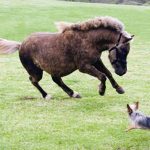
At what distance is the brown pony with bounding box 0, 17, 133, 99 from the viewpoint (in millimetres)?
9398

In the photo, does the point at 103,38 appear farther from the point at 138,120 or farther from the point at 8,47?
the point at 138,120

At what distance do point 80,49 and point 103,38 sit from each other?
0.47 metres

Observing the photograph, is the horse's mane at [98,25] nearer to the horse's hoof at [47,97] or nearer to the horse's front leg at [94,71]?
the horse's front leg at [94,71]

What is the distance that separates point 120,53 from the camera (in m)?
9.41

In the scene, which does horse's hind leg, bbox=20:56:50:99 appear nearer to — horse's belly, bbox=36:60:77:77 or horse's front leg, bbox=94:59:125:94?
Answer: horse's belly, bbox=36:60:77:77

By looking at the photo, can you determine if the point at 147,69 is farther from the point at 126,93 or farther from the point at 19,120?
the point at 19,120

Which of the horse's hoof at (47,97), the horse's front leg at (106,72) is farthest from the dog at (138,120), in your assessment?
the horse's hoof at (47,97)

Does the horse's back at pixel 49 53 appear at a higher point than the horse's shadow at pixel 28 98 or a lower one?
higher

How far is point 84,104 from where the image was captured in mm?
9391

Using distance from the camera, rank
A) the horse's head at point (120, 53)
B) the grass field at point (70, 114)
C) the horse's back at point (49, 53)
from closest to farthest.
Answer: the grass field at point (70, 114), the horse's head at point (120, 53), the horse's back at point (49, 53)

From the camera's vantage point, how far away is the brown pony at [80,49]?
9.40m

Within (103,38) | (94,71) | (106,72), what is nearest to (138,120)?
(94,71)

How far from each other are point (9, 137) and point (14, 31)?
768 inches

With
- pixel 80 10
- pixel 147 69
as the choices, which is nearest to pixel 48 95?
pixel 147 69
